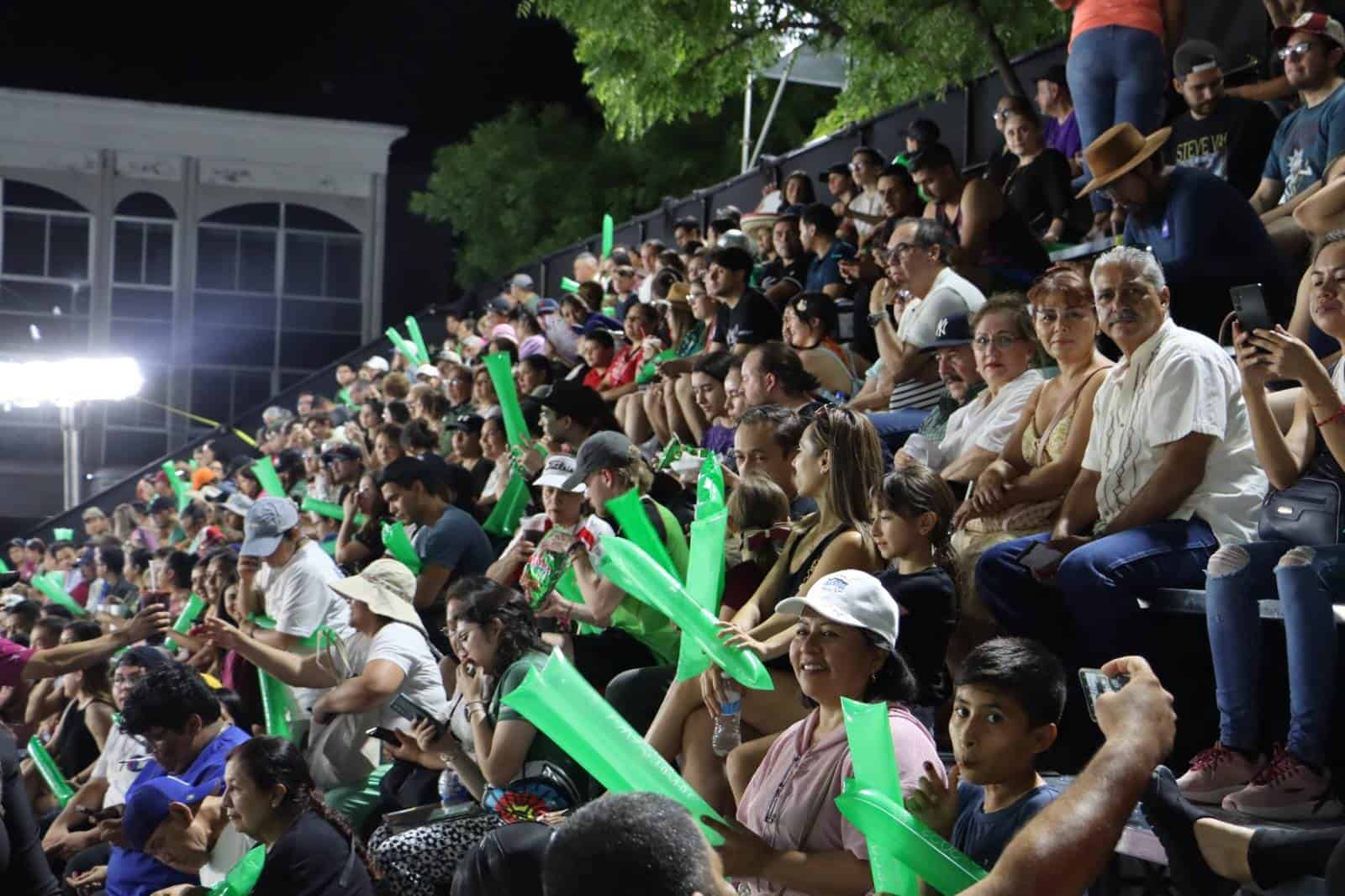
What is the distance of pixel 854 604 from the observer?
3.40 m

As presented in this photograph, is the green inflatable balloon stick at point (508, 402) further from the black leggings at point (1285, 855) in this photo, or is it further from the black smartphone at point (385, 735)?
the black leggings at point (1285, 855)

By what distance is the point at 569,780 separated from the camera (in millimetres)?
4766

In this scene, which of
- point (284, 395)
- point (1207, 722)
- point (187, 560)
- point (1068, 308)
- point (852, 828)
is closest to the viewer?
point (852, 828)

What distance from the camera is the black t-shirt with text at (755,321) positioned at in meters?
7.65

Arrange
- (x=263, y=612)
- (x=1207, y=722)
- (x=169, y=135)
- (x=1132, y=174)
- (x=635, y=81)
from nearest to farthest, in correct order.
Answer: (x=1207, y=722) < (x=1132, y=174) < (x=263, y=612) < (x=635, y=81) < (x=169, y=135)

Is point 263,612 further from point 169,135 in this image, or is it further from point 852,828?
point 169,135

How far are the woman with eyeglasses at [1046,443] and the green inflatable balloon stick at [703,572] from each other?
0.82 meters

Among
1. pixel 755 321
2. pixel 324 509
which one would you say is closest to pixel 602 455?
pixel 755 321

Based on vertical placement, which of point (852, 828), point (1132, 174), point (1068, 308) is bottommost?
point (852, 828)

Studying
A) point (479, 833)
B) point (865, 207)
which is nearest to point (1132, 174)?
point (479, 833)

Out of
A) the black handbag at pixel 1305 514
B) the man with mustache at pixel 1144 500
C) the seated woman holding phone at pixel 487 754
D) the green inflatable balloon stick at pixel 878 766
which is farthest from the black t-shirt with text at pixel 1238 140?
the green inflatable balloon stick at pixel 878 766

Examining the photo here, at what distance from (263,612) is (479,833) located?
3.27 meters

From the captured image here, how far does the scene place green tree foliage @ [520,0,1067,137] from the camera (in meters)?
9.95

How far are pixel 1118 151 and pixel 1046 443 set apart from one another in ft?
3.88
